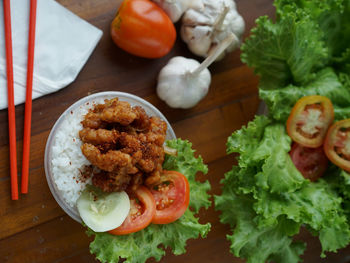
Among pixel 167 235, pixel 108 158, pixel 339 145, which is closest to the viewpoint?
pixel 108 158

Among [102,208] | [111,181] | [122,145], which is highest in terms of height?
[122,145]

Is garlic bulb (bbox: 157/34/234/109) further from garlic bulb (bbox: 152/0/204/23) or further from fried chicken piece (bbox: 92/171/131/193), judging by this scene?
fried chicken piece (bbox: 92/171/131/193)

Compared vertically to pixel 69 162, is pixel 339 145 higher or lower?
higher

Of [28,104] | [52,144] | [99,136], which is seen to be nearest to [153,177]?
[99,136]

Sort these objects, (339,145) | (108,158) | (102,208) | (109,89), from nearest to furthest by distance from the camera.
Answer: (108,158), (102,208), (339,145), (109,89)

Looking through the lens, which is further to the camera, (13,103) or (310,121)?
(310,121)

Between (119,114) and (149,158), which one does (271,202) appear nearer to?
(149,158)

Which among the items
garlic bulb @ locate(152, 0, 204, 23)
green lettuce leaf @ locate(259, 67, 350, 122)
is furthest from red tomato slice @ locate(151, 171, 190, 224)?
garlic bulb @ locate(152, 0, 204, 23)
